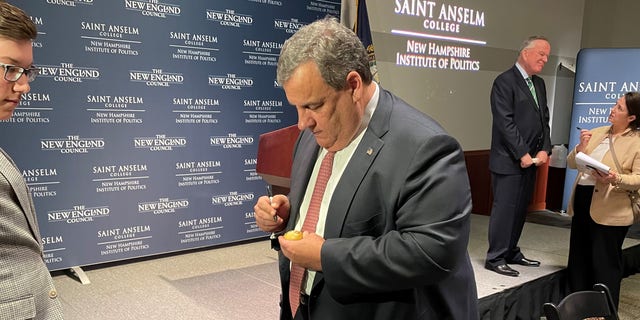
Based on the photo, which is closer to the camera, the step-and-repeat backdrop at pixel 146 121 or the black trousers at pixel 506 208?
the step-and-repeat backdrop at pixel 146 121

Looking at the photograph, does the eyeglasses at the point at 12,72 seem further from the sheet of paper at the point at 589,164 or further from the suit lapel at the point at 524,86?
the suit lapel at the point at 524,86

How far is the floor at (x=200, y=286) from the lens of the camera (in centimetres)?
302

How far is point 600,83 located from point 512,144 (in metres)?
2.92

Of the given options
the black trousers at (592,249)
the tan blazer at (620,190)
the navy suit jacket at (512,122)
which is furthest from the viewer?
the navy suit jacket at (512,122)

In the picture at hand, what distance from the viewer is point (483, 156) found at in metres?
6.25

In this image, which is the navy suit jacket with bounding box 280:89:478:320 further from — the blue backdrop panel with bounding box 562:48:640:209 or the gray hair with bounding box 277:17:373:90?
the blue backdrop panel with bounding box 562:48:640:209

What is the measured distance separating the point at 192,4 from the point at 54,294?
2.92 metres

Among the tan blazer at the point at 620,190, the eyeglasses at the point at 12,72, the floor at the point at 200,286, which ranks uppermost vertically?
the eyeglasses at the point at 12,72

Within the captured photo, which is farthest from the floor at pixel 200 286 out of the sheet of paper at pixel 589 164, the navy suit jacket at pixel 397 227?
the navy suit jacket at pixel 397 227

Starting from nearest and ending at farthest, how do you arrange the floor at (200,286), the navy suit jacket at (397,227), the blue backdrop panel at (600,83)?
the navy suit jacket at (397,227)
the floor at (200,286)
the blue backdrop panel at (600,83)

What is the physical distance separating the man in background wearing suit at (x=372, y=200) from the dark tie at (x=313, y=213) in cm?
1

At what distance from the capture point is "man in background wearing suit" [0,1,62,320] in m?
1.20

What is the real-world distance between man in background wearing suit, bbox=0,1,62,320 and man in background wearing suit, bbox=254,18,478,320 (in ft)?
2.07

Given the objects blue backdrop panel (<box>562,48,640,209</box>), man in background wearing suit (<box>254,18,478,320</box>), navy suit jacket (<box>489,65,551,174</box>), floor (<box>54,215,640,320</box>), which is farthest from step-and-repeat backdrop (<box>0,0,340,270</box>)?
blue backdrop panel (<box>562,48,640,209</box>)
